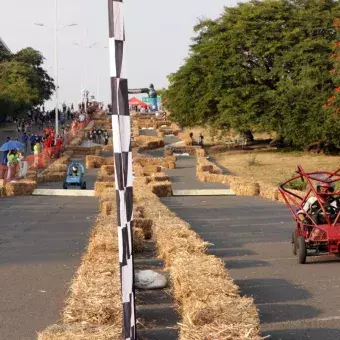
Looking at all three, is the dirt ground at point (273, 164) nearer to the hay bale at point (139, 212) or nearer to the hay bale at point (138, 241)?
the hay bale at point (139, 212)

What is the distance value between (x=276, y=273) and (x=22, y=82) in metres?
74.4

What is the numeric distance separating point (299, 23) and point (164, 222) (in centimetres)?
3667

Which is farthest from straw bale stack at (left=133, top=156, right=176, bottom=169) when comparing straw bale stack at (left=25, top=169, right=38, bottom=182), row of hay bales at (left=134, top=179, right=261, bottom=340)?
row of hay bales at (left=134, top=179, right=261, bottom=340)

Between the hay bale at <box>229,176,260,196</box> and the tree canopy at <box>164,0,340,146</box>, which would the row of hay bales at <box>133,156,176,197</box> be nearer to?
the hay bale at <box>229,176,260,196</box>

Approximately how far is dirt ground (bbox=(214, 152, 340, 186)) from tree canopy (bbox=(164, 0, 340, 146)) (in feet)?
4.57

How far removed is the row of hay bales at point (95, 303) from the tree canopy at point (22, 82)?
6167 cm

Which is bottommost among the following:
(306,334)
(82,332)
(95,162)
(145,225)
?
(306,334)

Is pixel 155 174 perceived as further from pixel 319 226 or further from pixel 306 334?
pixel 306 334

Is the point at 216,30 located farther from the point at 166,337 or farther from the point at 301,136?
the point at 166,337

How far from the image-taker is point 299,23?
1845 inches

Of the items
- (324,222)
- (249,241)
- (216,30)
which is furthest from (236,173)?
(324,222)

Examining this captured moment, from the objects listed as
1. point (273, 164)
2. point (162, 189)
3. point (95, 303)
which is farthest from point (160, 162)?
point (95, 303)

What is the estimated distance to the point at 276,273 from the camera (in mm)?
9930

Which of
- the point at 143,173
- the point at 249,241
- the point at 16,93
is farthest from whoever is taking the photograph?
the point at 16,93
